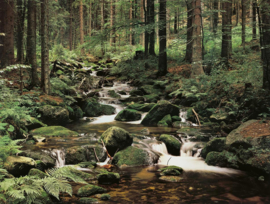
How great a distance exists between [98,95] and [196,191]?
13349 mm

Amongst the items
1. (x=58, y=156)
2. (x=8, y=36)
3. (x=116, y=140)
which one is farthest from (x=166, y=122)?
(x=8, y=36)

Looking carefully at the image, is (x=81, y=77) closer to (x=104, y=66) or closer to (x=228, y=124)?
(x=104, y=66)

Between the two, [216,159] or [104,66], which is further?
[104,66]

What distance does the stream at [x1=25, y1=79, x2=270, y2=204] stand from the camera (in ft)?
17.7

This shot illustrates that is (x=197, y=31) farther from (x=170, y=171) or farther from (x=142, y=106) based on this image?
(x=170, y=171)

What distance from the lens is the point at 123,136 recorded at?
27.7 feet

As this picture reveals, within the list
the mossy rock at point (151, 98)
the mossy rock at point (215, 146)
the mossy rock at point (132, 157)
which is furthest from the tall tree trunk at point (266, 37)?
the mossy rock at point (151, 98)

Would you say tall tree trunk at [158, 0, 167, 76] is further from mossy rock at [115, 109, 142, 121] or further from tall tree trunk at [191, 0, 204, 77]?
mossy rock at [115, 109, 142, 121]

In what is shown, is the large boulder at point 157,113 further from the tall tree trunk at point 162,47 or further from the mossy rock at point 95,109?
the tall tree trunk at point 162,47

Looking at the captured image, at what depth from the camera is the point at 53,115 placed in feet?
38.4

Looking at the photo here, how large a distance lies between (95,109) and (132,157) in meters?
7.69

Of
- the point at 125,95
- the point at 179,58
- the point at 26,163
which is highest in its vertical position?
the point at 179,58

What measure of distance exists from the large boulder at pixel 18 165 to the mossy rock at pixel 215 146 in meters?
5.65

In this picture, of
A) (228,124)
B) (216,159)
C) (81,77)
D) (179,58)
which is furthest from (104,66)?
(216,159)
